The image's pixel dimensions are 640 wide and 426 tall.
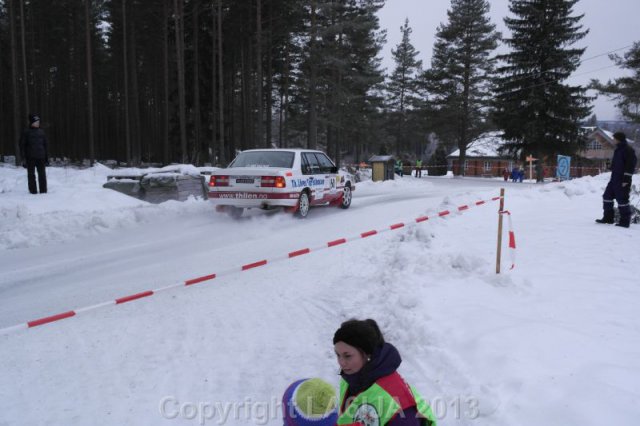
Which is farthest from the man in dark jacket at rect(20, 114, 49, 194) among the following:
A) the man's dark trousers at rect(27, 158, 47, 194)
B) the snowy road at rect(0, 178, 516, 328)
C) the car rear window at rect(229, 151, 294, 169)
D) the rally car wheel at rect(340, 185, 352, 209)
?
the rally car wheel at rect(340, 185, 352, 209)

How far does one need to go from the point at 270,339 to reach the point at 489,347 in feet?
6.90

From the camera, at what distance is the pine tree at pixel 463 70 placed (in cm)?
4344

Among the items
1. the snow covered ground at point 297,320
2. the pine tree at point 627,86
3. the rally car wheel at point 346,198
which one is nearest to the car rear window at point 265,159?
the snow covered ground at point 297,320

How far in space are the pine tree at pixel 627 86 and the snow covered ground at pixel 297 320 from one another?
2371 cm

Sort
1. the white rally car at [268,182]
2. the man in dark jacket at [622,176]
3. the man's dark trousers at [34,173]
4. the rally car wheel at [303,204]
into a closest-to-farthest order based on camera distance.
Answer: the man in dark jacket at [622,176], the white rally car at [268,182], the rally car wheel at [303,204], the man's dark trousers at [34,173]

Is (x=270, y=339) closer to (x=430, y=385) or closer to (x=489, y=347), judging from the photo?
(x=430, y=385)

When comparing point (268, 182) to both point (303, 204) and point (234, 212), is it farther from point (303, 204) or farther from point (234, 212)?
point (234, 212)

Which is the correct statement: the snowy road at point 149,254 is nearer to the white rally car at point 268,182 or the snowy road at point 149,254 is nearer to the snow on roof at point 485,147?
the white rally car at point 268,182

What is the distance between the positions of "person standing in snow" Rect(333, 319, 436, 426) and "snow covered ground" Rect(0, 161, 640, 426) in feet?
3.54

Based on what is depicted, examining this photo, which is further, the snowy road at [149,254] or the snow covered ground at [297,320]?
the snowy road at [149,254]

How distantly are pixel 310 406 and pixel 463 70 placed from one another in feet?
150

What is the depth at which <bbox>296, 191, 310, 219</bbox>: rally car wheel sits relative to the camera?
11.3 meters

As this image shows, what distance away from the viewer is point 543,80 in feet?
109

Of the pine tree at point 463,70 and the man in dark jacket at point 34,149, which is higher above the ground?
the pine tree at point 463,70
